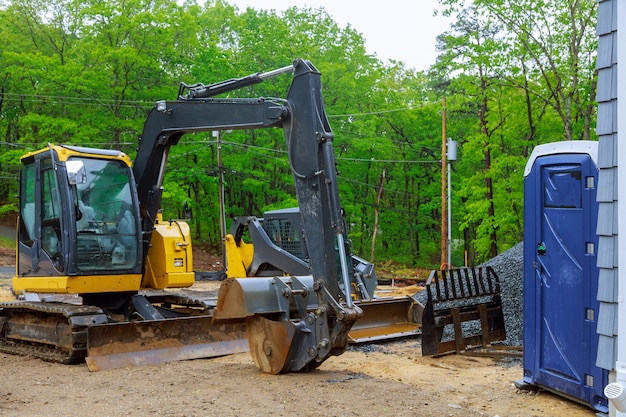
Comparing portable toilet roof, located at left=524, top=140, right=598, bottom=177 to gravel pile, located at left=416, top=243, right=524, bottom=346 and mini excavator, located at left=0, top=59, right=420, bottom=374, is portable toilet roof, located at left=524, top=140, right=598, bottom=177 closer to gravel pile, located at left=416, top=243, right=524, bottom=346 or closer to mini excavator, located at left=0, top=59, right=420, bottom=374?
mini excavator, located at left=0, top=59, right=420, bottom=374

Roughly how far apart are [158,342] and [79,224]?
5.93ft

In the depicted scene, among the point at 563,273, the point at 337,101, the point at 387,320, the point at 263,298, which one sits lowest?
the point at 387,320

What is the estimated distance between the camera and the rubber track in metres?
8.38

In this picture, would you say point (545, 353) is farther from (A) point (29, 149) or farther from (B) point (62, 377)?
(A) point (29, 149)

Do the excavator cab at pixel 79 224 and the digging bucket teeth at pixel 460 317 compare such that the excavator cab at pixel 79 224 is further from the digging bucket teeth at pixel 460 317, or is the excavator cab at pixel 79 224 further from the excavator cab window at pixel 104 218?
the digging bucket teeth at pixel 460 317

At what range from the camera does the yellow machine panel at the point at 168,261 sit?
1003cm

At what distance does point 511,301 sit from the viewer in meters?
10.1

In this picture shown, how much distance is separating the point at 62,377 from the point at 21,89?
28.2 metres

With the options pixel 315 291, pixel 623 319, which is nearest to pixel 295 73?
pixel 315 291

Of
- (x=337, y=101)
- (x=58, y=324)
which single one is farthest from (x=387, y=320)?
(x=337, y=101)

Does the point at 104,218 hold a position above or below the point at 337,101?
below

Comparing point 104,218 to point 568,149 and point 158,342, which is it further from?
point 568,149

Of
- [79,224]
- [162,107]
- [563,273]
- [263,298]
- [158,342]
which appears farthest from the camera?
[162,107]

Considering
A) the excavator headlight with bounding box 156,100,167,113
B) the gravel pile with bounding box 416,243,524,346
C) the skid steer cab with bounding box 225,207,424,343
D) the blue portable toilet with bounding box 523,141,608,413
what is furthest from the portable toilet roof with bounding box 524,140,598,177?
the excavator headlight with bounding box 156,100,167,113
